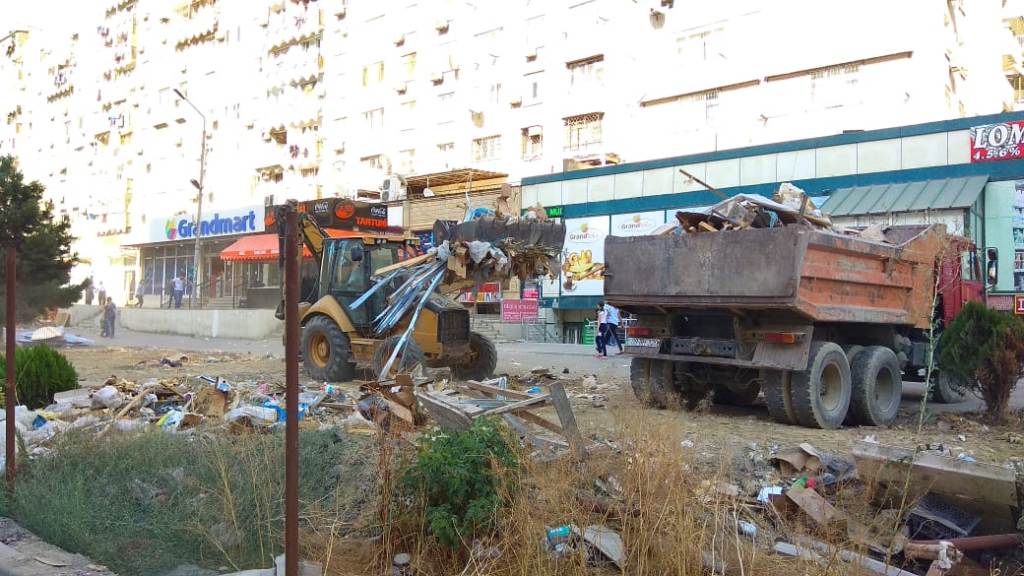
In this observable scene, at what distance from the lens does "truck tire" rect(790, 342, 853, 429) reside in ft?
27.7

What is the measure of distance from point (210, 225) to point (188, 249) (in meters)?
4.00

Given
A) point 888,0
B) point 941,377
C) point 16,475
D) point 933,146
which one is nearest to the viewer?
point 16,475

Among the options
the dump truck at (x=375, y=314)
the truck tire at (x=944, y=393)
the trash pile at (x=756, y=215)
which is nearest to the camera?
the trash pile at (x=756, y=215)

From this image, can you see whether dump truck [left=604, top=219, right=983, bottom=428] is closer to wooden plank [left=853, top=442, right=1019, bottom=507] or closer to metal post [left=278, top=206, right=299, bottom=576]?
wooden plank [left=853, top=442, right=1019, bottom=507]

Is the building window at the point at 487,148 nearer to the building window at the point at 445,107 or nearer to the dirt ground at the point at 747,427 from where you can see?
the building window at the point at 445,107

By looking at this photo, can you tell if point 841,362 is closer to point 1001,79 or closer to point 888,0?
point 888,0

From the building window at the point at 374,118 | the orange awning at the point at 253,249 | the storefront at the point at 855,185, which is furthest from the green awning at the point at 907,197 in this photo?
the orange awning at the point at 253,249

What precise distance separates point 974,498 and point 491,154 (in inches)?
1389

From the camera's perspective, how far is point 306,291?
15094 millimetres

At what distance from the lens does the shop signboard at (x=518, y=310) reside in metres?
30.3

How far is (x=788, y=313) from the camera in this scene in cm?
852

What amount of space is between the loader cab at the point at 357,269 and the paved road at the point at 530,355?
3.35 m

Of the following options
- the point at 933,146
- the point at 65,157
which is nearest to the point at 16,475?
the point at 933,146

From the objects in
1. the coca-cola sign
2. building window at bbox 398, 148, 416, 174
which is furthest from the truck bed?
building window at bbox 398, 148, 416, 174
